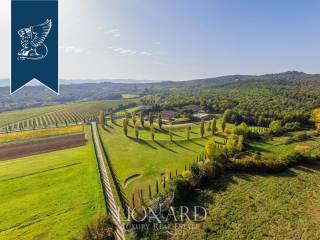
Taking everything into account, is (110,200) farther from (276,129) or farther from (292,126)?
(292,126)

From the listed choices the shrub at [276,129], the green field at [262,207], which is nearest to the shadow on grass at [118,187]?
the green field at [262,207]

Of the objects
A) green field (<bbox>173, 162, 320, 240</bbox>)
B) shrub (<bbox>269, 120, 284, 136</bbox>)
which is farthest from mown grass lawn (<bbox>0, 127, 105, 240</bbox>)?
shrub (<bbox>269, 120, 284, 136</bbox>)

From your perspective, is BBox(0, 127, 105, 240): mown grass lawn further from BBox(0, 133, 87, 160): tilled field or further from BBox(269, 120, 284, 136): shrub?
BBox(269, 120, 284, 136): shrub

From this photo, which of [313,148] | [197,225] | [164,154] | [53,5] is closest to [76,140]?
[164,154]

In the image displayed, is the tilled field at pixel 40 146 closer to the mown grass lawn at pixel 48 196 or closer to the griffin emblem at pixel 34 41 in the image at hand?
the mown grass lawn at pixel 48 196

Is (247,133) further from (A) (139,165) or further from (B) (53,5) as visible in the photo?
(B) (53,5)
